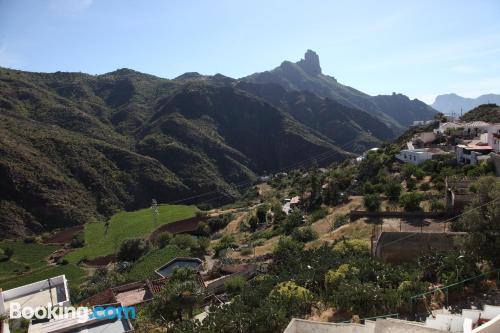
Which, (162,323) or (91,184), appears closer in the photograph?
(162,323)

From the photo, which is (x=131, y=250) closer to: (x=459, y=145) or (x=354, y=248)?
(x=354, y=248)

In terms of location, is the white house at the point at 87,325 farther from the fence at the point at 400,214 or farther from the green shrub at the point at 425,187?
the green shrub at the point at 425,187

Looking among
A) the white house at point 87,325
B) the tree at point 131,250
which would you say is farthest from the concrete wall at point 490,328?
the tree at point 131,250

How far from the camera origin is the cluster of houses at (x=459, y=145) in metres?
33.7

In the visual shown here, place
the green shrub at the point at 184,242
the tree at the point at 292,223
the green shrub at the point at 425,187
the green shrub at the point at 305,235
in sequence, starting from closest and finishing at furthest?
the green shrub at the point at 305,235, the green shrub at the point at 425,187, the tree at the point at 292,223, the green shrub at the point at 184,242

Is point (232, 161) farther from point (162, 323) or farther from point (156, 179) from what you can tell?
point (162, 323)

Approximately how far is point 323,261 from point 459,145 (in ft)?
84.5

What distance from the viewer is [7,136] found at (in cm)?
6059

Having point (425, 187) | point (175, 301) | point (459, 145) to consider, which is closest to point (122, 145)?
point (459, 145)

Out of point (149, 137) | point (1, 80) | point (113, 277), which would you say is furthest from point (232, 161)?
point (113, 277)

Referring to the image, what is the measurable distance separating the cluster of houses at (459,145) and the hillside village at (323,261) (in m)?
0.16

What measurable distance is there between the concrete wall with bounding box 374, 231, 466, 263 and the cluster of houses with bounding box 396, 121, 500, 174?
14278 mm

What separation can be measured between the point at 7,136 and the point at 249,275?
5353 centimetres

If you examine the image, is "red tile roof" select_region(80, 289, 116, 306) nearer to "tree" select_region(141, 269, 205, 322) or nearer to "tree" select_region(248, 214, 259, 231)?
"tree" select_region(141, 269, 205, 322)
